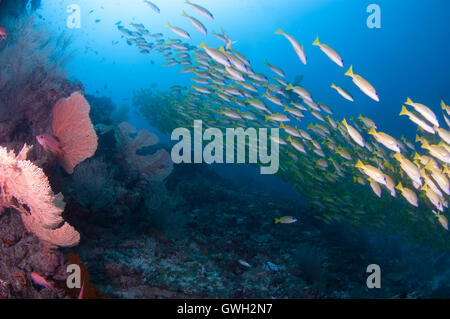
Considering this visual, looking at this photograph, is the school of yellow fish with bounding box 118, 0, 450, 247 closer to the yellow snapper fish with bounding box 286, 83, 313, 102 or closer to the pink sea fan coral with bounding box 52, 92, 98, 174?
the yellow snapper fish with bounding box 286, 83, 313, 102

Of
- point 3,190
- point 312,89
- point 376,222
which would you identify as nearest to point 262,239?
point 376,222

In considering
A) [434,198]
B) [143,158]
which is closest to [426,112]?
[434,198]

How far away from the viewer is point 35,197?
8.97 ft

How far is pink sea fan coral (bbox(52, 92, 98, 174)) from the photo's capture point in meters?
3.99

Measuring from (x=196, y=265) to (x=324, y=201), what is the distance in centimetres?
488

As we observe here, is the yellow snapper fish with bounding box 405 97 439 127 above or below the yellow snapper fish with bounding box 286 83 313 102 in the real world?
below

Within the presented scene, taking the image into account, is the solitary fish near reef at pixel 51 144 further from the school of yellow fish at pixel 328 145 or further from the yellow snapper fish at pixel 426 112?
the yellow snapper fish at pixel 426 112

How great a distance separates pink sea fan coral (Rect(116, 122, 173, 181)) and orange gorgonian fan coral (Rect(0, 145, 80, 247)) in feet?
9.36

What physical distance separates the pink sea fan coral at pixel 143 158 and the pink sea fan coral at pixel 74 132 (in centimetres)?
173

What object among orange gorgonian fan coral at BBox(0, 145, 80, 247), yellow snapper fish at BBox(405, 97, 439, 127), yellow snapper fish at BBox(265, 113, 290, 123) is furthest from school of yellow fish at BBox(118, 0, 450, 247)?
orange gorgonian fan coral at BBox(0, 145, 80, 247)

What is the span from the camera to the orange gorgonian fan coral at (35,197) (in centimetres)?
269

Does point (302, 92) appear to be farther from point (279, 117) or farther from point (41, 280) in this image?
point (41, 280)

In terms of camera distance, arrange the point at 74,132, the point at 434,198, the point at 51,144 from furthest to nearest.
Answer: the point at 434,198 → the point at 74,132 → the point at 51,144

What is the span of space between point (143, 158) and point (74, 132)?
202 centimetres
